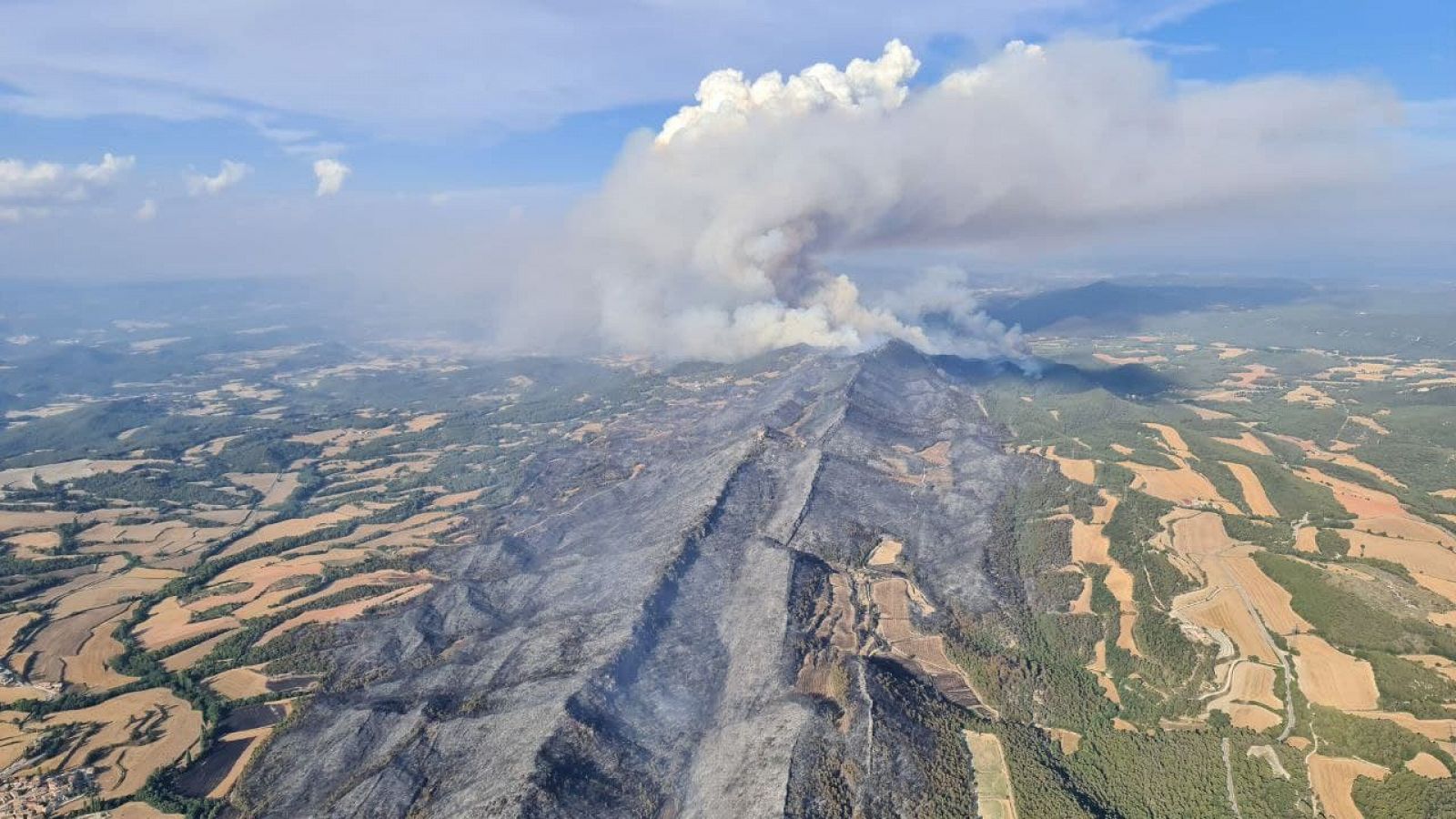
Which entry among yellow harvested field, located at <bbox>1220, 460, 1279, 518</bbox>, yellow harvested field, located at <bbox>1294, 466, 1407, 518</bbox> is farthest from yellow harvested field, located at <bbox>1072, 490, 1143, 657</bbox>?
yellow harvested field, located at <bbox>1294, 466, 1407, 518</bbox>

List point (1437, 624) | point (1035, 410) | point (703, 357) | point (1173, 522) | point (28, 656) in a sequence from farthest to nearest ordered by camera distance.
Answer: point (703, 357) < point (1035, 410) < point (1173, 522) < point (28, 656) < point (1437, 624)

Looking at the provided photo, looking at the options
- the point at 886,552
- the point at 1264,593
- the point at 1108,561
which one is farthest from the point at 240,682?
the point at 1264,593

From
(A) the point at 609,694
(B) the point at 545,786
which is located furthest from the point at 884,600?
(B) the point at 545,786

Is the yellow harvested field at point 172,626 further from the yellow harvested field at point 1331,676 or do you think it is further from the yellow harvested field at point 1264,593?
the yellow harvested field at point 1264,593

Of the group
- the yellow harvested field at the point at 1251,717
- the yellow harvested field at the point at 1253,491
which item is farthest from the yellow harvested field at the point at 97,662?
the yellow harvested field at the point at 1253,491

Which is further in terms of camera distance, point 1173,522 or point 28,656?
point 1173,522

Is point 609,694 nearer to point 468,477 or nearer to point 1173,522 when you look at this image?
point 1173,522
